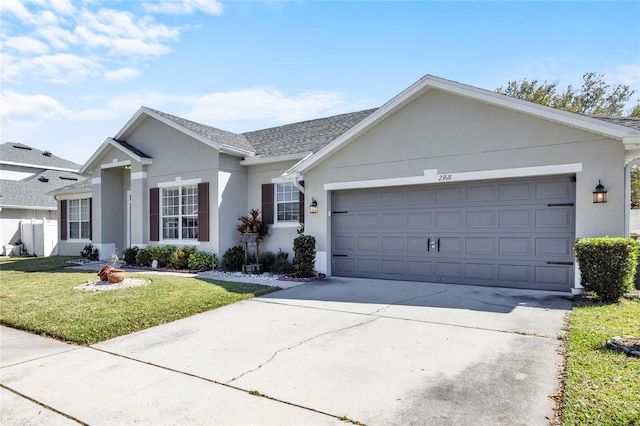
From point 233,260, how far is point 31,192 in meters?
18.2

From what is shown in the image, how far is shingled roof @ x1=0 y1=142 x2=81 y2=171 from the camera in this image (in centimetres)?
2702

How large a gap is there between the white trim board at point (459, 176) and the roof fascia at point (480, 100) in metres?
0.78

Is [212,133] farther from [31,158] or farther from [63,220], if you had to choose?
[31,158]

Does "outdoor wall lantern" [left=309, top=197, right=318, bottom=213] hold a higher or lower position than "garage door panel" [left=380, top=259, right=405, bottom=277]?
higher

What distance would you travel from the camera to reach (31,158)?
93.1 feet

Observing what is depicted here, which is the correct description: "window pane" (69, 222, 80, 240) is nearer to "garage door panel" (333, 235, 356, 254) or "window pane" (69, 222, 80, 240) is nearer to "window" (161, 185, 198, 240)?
"window" (161, 185, 198, 240)

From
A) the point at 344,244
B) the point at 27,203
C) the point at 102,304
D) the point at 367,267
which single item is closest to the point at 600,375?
the point at 367,267

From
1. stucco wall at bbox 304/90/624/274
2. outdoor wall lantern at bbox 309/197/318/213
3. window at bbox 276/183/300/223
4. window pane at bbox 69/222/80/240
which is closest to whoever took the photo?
stucco wall at bbox 304/90/624/274

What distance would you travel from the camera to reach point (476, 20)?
10.8 metres

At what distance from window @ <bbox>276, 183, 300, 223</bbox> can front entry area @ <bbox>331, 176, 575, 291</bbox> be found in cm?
180

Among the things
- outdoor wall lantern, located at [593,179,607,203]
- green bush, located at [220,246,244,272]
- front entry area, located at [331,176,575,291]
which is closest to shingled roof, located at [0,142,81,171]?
green bush, located at [220,246,244,272]

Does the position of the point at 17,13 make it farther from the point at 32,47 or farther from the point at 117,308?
the point at 117,308

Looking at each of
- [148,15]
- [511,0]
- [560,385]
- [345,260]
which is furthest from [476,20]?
[560,385]

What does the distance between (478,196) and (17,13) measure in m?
11.4
